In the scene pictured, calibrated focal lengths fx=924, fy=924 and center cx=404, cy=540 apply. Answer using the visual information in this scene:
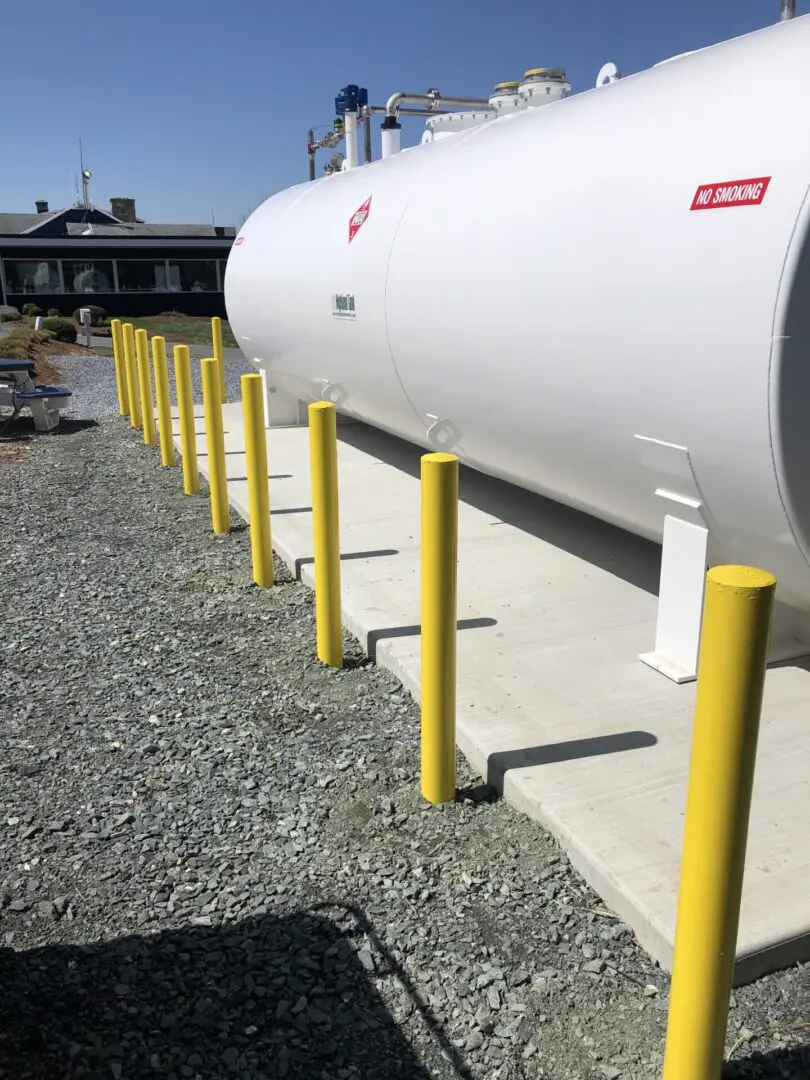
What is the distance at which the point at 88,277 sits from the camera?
107ft

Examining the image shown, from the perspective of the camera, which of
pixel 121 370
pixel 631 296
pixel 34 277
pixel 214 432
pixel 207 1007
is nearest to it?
pixel 207 1007

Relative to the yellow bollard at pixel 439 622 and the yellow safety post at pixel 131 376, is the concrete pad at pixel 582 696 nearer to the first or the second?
the yellow bollard at pixel 439 622

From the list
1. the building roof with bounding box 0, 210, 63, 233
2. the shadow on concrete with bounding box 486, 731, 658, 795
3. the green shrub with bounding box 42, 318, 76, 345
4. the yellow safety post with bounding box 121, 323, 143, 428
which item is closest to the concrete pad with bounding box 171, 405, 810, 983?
the shadow on concrete with bounding box 486, 731, 658, 795

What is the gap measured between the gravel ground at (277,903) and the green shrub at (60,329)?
2085cm

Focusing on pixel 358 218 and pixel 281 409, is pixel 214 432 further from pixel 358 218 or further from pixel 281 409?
pixel 281 409

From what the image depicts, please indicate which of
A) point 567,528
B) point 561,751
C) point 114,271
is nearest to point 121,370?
point 567,528

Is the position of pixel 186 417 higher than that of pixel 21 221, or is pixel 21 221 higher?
pixel 21 221

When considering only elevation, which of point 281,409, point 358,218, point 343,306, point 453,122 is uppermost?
point 453,122

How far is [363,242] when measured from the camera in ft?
20.1

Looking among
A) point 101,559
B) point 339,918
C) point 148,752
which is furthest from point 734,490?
point 101,559

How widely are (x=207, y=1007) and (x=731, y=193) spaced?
2.96m

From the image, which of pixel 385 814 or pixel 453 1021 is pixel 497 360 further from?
pixel 453 1021

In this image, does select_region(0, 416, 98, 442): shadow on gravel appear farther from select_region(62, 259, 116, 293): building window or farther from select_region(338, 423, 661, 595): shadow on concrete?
select_region(62, 259, 116, 293): building window

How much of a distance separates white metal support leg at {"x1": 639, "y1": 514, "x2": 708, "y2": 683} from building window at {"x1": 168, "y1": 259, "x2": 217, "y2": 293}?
32.4m
